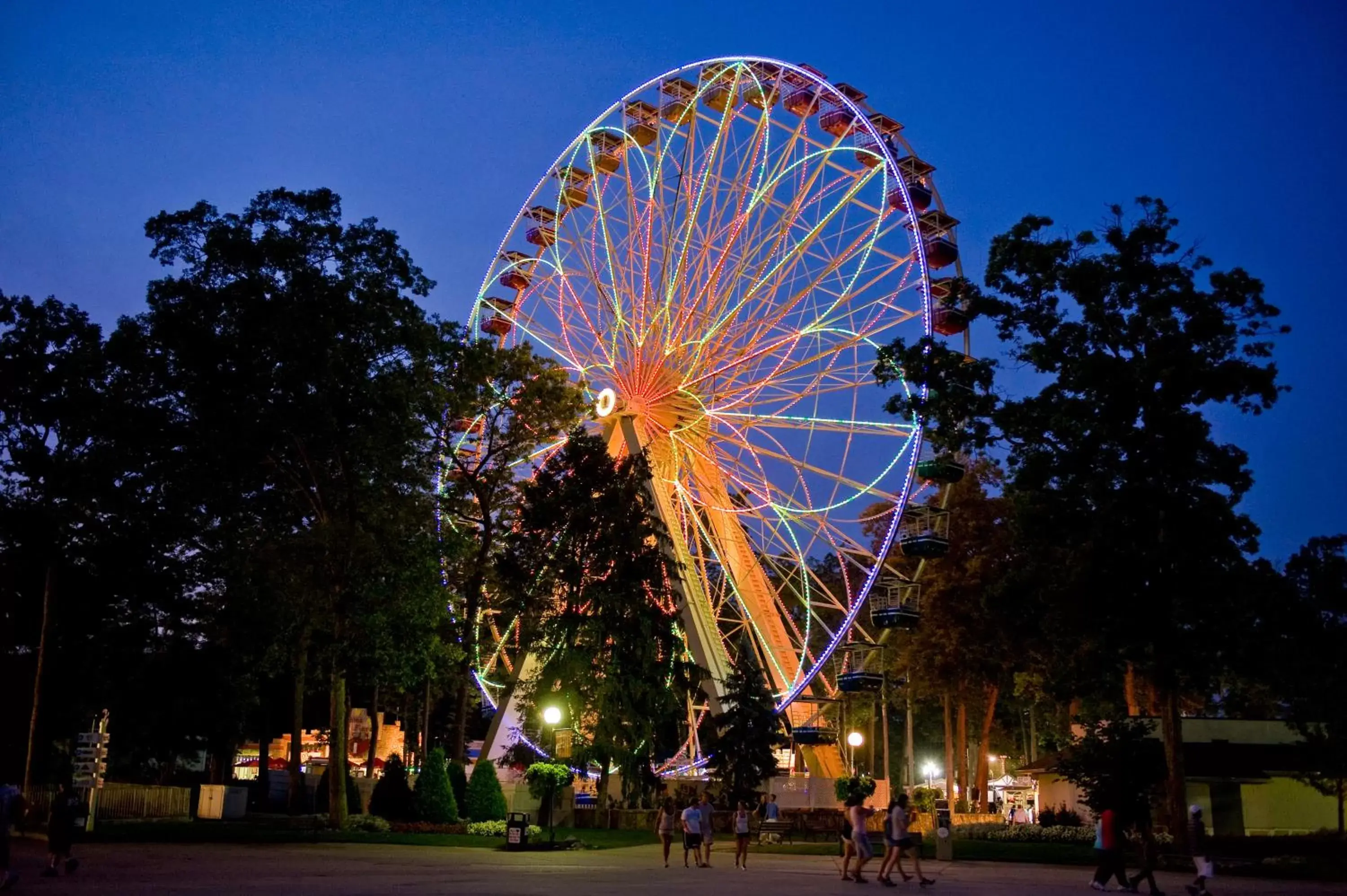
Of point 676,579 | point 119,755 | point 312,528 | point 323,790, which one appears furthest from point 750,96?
point 119,755

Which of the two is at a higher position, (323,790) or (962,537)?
(962,537)

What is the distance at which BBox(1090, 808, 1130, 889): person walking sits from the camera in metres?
19.6

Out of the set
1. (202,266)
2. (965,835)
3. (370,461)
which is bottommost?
(965,835)

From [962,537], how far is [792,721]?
43.6ft

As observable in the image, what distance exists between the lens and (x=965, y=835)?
38.5 m

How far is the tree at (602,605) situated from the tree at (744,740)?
3223mm

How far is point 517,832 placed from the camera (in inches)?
1109

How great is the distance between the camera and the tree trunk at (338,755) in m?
33.4

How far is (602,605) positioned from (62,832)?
17369mm

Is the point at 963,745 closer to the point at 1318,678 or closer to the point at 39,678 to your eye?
the point at 1318,678

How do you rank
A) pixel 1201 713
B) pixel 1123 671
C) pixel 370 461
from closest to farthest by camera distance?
pixel 1123 671
pixel 370 461
pixel 1201 713

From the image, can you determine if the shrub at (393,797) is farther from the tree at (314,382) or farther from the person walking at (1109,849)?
the person walking at (1109,849)

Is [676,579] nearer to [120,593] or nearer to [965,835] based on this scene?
[965,835]

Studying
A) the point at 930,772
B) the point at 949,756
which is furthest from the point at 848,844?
the point at 930,772
